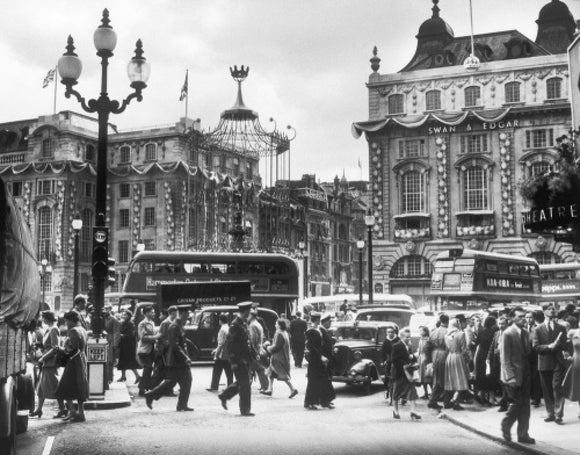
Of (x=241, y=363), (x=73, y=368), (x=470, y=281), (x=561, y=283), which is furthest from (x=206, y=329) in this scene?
(x=561, y=283)

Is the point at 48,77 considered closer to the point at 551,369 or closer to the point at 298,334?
the point at 298,334

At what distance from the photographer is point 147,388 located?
1839cm

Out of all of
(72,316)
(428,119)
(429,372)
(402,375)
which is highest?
(428,119)

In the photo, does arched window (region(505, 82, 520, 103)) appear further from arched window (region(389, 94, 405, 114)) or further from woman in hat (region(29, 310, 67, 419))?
woman in hat (region(29, 310, 67, 419))

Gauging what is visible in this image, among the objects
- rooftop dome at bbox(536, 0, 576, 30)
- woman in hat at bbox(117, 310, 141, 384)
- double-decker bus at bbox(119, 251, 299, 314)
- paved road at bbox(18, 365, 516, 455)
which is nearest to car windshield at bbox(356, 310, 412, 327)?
double-decker bus at bbox(119, 251, 299, 314)

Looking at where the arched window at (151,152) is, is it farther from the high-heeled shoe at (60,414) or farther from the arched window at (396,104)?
the high-heeled shoe at (60,414)

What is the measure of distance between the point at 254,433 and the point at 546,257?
157 feet

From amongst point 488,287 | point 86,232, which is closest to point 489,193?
point 488,287

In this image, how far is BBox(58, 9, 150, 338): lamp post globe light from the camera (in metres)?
17.1

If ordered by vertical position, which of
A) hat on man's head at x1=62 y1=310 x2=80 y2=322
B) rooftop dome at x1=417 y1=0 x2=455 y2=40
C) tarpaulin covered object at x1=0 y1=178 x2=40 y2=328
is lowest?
hat on man's head at x1=62 y1=310 x2=80 y2=322

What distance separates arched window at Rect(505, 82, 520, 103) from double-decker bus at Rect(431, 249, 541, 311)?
74.9 ft

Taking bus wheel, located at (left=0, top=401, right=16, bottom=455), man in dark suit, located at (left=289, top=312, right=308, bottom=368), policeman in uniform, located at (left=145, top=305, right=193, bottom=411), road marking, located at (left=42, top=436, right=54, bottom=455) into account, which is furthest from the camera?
man in dark suit, located at (left=289, top=312, right=308, bottom=368)

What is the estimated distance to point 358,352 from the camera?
19.4 meters

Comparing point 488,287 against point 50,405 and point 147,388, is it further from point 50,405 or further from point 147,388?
point 50,405
